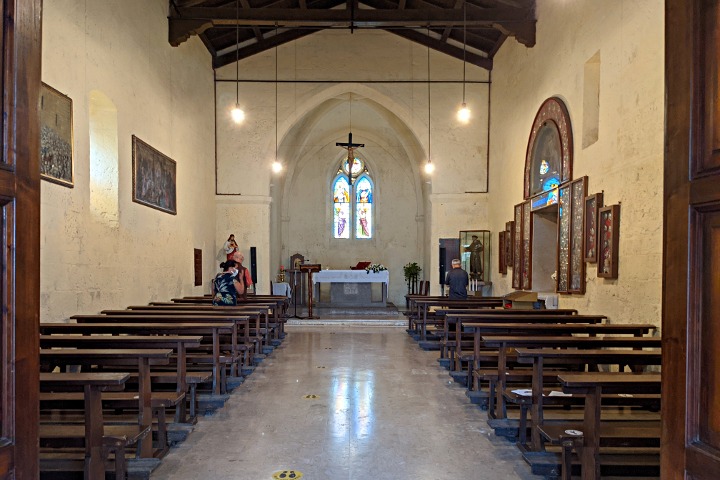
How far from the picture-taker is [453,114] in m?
14.7

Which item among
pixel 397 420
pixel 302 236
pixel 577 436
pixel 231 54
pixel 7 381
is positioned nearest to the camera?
pixel 7 381

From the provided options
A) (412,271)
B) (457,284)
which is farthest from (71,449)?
(412,271)

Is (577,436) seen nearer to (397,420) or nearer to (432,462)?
(432,462)

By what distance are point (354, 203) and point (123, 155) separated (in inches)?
444

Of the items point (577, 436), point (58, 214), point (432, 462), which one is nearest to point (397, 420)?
point (432, 462)

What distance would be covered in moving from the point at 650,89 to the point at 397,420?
4.77 metres

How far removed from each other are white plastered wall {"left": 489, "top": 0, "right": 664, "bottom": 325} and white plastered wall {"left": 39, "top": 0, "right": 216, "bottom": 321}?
680cm

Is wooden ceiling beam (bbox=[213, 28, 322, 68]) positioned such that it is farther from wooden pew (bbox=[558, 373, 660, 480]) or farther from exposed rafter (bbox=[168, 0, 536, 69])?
wooden pew (bbox=[558, 373, 660, 480])

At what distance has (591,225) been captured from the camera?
8.24 m

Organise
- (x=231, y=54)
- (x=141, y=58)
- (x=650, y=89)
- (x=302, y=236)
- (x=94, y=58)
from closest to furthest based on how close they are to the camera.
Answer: (x=650, y=89), (x=94, y=58), (x=141, y=58), (x=231, y=54), (x=302, y=236)

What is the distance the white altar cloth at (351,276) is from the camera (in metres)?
15.9

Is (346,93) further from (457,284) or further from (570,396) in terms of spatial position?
(570,396)

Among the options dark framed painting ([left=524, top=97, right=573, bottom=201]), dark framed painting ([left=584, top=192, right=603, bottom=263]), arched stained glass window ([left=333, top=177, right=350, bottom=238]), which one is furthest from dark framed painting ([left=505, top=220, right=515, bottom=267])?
arched stained glass window ([left=333, top=177, right=350, bottom=238])

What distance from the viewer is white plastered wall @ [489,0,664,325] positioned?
21.8 ft
